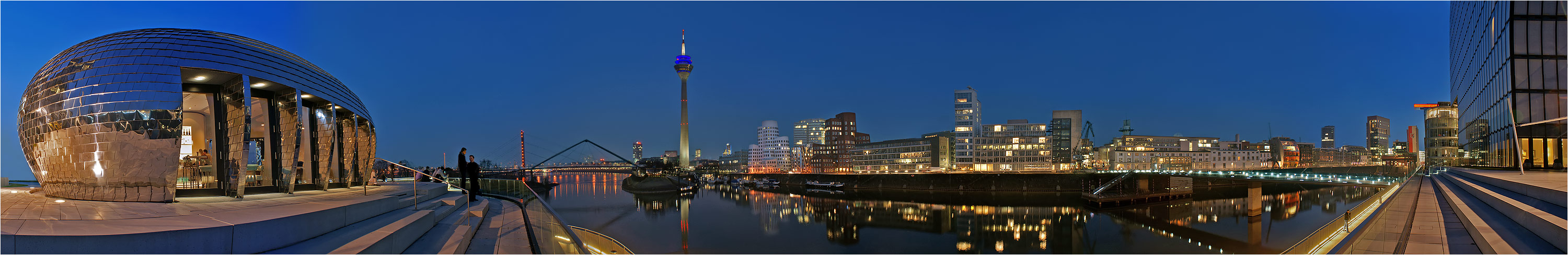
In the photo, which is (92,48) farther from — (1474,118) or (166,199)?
(1474,118)

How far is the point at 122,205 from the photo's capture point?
8336 mm

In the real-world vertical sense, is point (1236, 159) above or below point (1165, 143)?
below

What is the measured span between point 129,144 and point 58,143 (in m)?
1.56

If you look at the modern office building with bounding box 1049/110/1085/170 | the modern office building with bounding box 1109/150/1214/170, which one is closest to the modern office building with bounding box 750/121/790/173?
the modern office building with bounding box 1049/110/1085/170

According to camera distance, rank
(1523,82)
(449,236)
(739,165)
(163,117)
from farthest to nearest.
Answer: (739,165) → (1523,82) → (449,236) → (163,117)

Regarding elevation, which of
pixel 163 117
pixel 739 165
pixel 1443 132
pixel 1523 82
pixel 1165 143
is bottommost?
pixel 739 165

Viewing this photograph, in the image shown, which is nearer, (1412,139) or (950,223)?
(950,223)

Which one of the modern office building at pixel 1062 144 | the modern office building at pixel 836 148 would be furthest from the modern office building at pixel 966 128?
the modern office building at pixel 836 148

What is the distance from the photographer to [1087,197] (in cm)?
5266

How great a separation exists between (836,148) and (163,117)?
10950 cm

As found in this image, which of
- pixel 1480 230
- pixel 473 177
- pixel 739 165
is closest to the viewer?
pixel 1480 230

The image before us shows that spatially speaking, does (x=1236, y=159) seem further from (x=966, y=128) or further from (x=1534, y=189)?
(x=1534, y=189)

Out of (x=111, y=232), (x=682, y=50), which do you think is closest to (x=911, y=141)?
(x=682, y=50)

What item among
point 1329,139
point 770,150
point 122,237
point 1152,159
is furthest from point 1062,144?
point 1329,139
